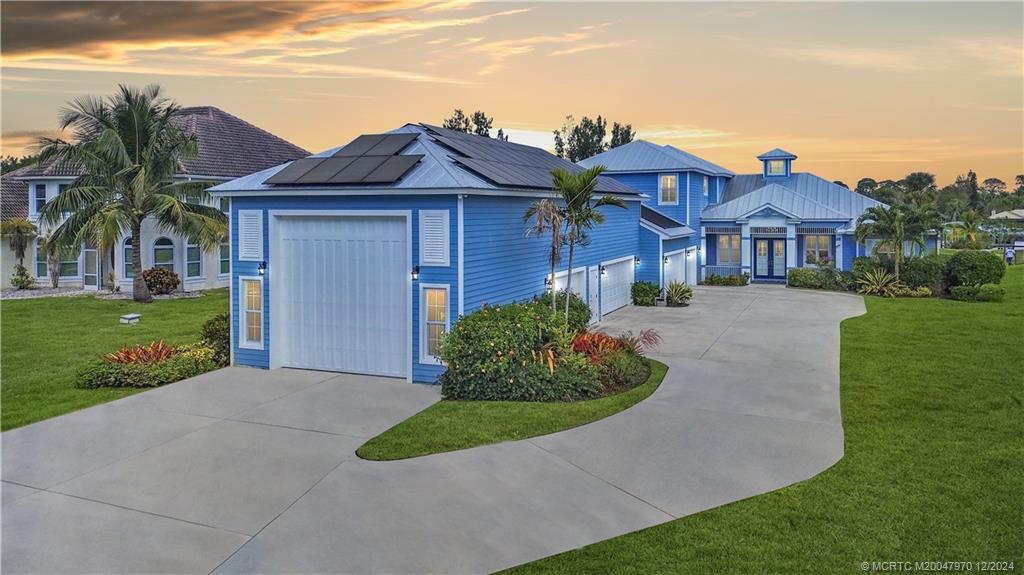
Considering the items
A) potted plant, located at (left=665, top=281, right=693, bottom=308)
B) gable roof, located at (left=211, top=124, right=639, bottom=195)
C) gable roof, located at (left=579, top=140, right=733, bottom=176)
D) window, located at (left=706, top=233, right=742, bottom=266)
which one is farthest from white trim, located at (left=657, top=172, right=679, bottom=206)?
gable roof, located at (left=211, top=124, right=639, bottom=195)

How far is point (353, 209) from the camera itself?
12828mm

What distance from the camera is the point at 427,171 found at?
1262cm

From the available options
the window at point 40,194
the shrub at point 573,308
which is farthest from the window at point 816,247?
the window at point 40,194

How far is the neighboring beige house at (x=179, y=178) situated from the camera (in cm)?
2827

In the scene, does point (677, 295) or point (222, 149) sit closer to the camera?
point (677, 295)

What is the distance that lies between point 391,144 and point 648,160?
20595mm

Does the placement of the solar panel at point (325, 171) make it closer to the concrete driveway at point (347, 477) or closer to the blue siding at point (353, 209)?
the blue siding at point (353, 209)

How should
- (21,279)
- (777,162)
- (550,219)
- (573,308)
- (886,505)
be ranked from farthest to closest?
(777,162)
(21,279)
(573,308)
(550,219)
(886,505)

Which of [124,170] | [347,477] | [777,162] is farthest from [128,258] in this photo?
[777,162]

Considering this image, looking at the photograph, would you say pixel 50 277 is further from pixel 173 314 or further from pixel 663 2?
pixel 663 2

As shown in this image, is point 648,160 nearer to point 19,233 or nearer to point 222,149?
point 222,149

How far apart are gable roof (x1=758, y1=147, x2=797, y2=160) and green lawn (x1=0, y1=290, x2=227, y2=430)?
27.3 meters

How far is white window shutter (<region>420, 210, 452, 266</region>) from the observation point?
39.8 ft

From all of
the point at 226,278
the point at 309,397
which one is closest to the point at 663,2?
the point at 309,397
